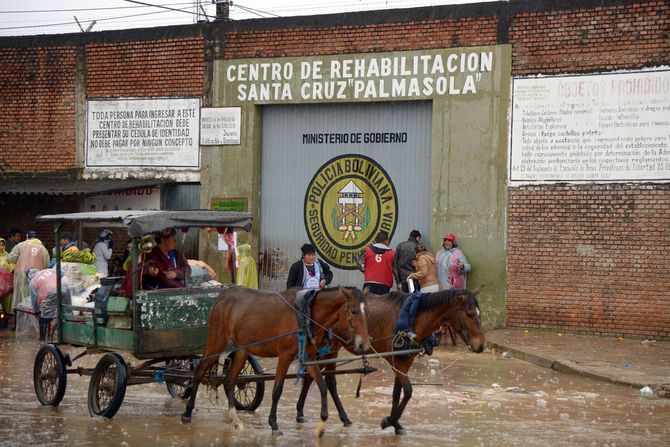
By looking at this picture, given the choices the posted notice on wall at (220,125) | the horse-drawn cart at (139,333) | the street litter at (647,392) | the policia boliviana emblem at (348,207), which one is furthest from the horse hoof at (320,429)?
the posted notice on wall at (220,125)

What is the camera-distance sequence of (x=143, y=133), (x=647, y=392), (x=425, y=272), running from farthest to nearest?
1. (x=143, y=133)
2. (x=425, y=272)
3. (x=647, y=392)

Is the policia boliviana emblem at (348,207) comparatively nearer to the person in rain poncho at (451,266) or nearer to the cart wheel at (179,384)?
the person in rain poncho at (451,266)

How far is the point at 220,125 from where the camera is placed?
80.3 ft

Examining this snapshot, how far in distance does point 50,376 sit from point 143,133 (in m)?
13.2

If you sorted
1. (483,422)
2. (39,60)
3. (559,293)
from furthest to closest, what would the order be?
(39,60)
(559,293)
(483,422)

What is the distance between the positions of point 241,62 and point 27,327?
742cm

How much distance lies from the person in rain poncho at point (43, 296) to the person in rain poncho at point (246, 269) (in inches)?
137

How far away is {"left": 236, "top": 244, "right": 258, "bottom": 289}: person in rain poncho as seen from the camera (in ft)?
69.4

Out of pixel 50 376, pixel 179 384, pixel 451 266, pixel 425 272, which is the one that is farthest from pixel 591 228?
pixel 50 376

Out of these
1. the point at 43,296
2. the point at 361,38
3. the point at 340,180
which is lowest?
the point at 43,296

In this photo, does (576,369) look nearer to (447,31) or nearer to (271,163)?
(447,31)

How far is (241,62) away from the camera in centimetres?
2428

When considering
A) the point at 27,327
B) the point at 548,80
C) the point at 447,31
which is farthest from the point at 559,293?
the point at 27,327

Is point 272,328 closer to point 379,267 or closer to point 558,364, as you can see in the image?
point 558,364
